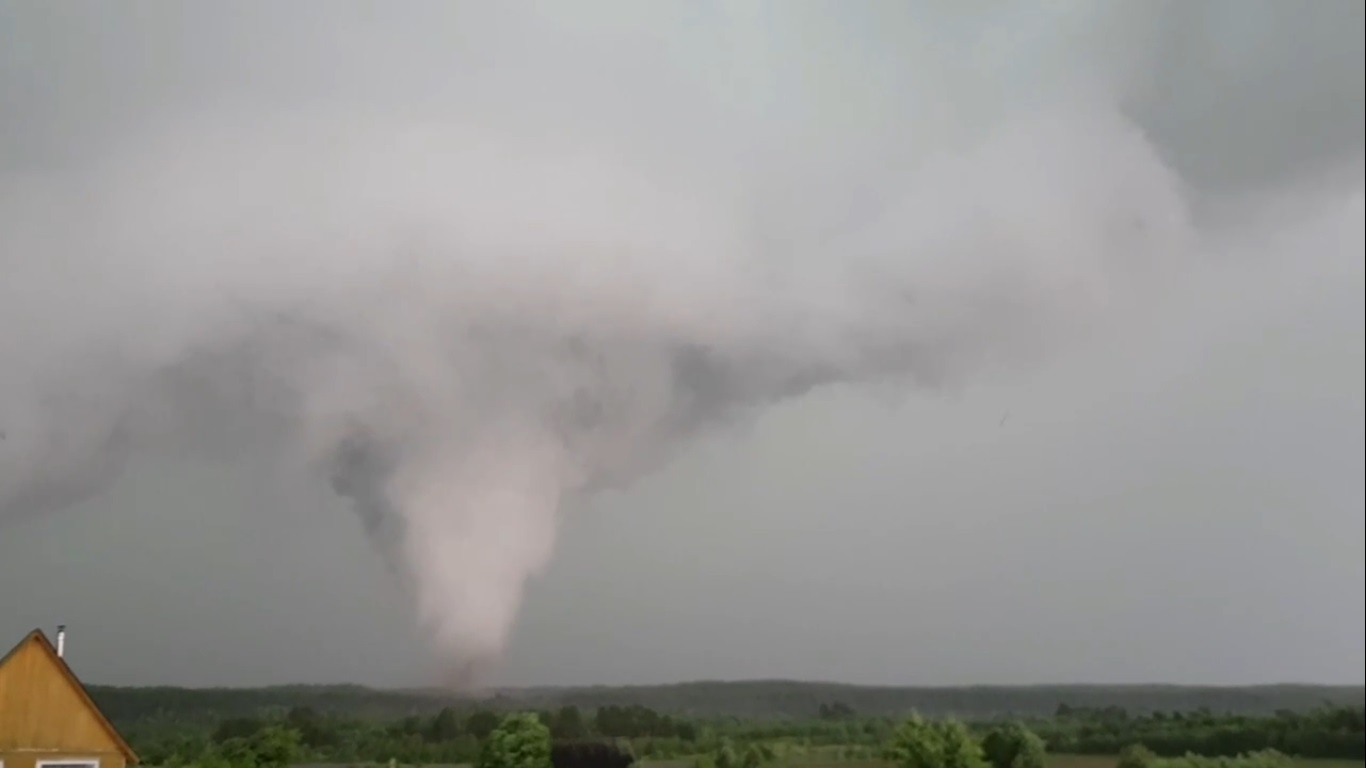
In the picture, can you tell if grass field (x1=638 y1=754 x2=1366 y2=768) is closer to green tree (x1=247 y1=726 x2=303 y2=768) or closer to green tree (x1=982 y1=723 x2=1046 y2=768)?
green tree (x1=982 y1=723 x2=1046 y2=768)

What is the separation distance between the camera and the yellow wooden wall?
14.7 ft

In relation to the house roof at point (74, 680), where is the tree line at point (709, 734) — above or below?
below

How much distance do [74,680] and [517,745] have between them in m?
2.09

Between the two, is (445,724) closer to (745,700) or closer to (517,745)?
(517,745)

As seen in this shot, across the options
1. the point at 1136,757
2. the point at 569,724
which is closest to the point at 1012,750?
the point at 1136,757

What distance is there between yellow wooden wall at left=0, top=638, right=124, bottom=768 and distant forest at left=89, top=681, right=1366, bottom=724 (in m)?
0.15

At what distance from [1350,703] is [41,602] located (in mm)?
7675

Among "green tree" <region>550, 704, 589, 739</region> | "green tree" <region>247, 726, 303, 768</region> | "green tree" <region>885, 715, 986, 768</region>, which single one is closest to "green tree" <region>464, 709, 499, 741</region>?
"green tree" <region>550, 704, 589, 739</region>

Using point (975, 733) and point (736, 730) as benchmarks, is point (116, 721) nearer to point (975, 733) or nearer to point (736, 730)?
point (736, 730)

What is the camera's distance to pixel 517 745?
5570 millimetres

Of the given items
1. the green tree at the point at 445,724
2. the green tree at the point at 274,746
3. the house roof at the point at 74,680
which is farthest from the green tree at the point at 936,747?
the house roof at the point at 74,680

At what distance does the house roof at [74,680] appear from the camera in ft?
15.1

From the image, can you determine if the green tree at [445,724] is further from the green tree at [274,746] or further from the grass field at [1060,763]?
the grass field at [1060,763]

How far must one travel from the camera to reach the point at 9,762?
448 centimetres
